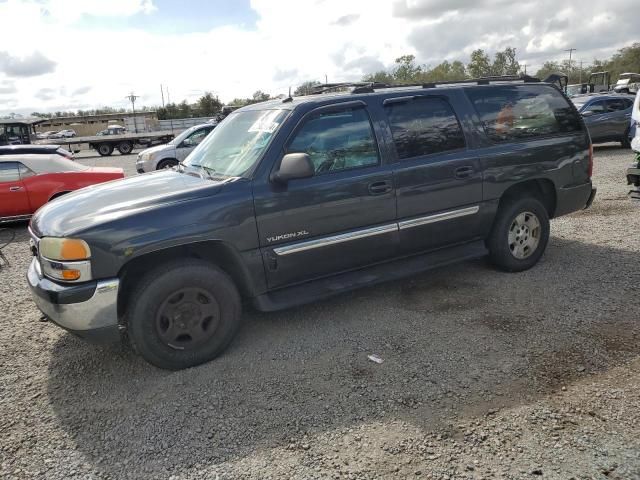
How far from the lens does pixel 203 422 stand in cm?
302

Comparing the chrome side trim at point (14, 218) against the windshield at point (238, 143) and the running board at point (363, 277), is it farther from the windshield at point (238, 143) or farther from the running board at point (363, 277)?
the running board at point (363, 277)

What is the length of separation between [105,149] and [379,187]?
3204 centimetres

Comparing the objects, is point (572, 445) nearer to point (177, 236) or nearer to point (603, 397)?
point (603, 397)

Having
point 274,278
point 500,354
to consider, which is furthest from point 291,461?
point 500,354

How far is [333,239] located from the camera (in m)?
3.96

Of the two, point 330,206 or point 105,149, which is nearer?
point 330,206

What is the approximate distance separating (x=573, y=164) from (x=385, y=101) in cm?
240

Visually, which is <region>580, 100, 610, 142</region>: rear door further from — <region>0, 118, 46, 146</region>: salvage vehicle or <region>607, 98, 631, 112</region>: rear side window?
<region>0, 118, 46, 146</region>: salvage vehicle

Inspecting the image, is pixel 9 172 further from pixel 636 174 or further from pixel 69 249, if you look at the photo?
pixel 636 174

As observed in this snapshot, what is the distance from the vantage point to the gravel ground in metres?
2.64

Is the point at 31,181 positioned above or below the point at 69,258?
above

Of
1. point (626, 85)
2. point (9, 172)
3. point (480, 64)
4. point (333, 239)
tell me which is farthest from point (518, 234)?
point (480, 64)

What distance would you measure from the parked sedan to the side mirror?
13.8 m

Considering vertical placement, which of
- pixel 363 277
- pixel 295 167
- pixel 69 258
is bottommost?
pixel 363 277
